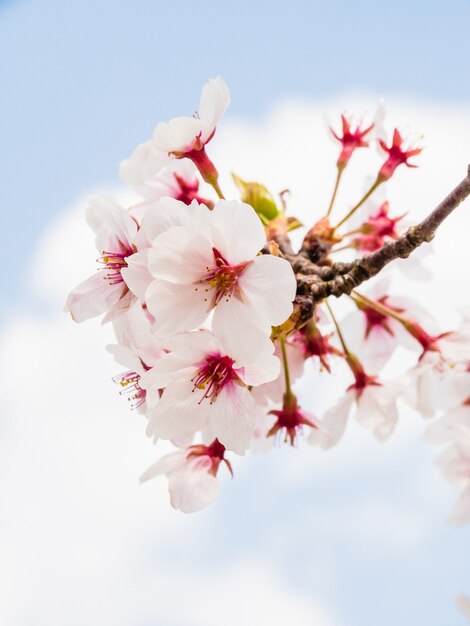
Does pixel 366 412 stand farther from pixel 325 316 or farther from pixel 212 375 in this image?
pixel 212 375

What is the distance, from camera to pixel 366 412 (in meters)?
2.45

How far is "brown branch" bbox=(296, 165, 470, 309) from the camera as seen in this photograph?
1.68 m

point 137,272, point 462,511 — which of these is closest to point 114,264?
point 137,272

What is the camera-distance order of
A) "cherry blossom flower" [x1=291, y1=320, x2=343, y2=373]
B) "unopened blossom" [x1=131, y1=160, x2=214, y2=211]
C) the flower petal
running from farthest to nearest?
"unopened blossom" [x1=131, y1=160, x2=214, y2=211] < "cherry blossom flower" [x1=291, y1=320, x2=343, y2=373] < the flower petal

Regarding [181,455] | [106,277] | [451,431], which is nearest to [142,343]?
[106,277]

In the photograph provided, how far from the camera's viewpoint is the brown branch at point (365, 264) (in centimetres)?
168

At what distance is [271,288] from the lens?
165 centimetres

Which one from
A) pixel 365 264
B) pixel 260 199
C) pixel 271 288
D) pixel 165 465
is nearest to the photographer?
pixel 271 288

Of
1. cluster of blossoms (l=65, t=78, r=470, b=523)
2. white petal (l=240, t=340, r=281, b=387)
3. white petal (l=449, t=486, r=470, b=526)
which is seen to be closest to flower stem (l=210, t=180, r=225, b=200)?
cluster of blossoms (l=65, t=78, r=470, b=523)

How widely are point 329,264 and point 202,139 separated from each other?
1.70 ft

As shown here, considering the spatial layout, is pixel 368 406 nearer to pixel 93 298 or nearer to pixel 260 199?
pixel 260 199

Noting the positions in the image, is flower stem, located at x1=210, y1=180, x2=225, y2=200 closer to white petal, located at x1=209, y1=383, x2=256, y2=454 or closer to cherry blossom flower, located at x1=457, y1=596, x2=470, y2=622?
white petal, located at x1=209, y1=383, x2=256, y2=454

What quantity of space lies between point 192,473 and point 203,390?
371mm

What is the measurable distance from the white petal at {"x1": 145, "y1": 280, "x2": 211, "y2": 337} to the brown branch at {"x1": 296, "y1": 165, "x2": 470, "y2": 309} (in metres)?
0.30
